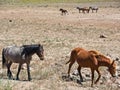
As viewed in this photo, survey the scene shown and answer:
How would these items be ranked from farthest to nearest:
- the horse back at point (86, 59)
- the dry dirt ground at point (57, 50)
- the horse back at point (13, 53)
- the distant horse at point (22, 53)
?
the horse back at point (13, 53)
the distant horse at point (22, 53)
the horse back at point (86, 59)
the dry dirt ground at point (57, 50)

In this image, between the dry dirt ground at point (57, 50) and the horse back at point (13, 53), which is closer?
the dry dirt ground at point (57, 50)

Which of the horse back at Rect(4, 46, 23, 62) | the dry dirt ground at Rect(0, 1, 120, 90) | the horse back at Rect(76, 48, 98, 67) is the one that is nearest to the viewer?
the dry dirt ground at Rect(0, 1, 120, 90)

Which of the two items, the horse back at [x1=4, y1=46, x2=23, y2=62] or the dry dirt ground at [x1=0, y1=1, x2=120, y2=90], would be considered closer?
the dry dirt ground at [x1=0, y1=1, x2=120, y2=90]

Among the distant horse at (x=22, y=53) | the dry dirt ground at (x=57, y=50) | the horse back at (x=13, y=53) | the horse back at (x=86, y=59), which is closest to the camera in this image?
→ the dry dirt ground at (x=57, y=50)

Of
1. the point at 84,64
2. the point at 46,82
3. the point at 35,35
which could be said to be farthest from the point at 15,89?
the point at 35,35

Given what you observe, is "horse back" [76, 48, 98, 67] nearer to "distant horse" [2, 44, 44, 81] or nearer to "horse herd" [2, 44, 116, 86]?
"horse herd" [2, 44, 116, 86]

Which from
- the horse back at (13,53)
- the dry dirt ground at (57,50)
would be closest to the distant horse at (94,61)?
the dry dirt ground at (57,50)

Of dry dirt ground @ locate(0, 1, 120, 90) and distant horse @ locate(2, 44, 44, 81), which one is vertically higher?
distant horse @ locate(2, 44, 44, 81)

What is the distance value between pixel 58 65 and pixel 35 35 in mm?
10727

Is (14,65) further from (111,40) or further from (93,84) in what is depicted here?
(111,40)

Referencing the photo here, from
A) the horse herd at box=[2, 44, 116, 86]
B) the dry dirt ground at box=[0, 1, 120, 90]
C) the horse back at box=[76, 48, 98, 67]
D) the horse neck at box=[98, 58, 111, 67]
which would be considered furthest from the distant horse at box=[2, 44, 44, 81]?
the horse neck at box=[98, 58, 111, 67]

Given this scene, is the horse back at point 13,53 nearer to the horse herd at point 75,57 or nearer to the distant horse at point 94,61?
the horse herd at point 75,57

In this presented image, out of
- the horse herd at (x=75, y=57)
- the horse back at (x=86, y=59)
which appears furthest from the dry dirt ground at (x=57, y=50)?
the horse back at (x=86, y=59)

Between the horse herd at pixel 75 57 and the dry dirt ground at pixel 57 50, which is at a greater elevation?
the horse herd at pixel 75 57
